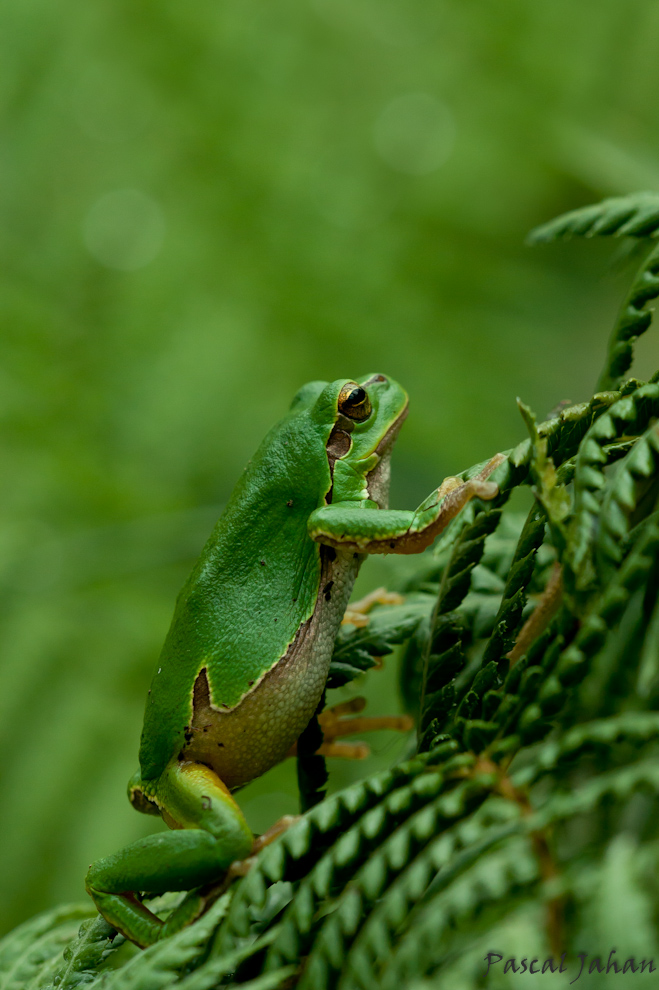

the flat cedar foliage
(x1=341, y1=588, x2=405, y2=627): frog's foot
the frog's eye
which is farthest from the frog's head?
the flat cedar foliage

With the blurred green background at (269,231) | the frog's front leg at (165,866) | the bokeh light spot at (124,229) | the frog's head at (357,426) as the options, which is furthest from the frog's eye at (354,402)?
the bokeh light spot at (124,229)

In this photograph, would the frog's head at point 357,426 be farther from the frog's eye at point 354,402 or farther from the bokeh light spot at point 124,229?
the bokeh light spot at point 124,229

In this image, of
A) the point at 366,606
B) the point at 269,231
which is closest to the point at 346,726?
the point at 366,606

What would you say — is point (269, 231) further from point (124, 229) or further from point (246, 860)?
point (246, 860)

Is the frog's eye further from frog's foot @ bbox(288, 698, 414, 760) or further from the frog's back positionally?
frog's foot @ bbox(288, 698, 414, 760)

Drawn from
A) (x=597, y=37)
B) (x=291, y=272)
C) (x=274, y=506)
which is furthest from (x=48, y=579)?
(x=597, y=37)

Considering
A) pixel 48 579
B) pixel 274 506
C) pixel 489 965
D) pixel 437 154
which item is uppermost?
pixel 437 154

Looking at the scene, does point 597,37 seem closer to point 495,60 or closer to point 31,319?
point 495,60
